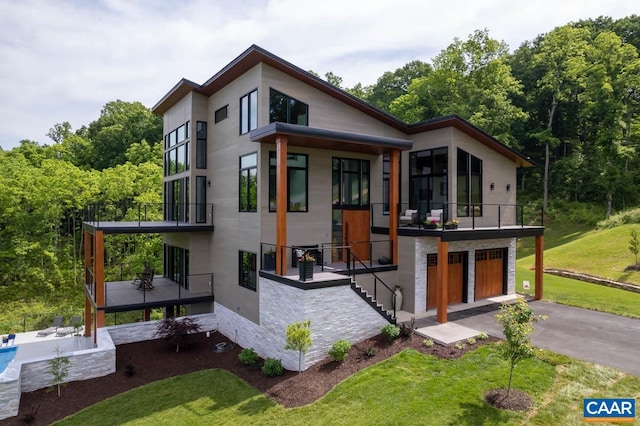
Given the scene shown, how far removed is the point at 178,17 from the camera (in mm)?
11773

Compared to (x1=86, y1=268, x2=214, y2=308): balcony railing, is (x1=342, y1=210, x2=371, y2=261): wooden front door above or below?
above

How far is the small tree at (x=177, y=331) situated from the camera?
1362 cm

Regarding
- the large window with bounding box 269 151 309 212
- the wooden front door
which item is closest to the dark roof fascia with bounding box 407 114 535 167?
the wooden front door

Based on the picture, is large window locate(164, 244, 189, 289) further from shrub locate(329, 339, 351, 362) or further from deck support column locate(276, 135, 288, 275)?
shrub locate(329, 339, 351, 362)

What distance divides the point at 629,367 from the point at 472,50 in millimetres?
30854

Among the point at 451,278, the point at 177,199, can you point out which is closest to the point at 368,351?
the point at 451,278

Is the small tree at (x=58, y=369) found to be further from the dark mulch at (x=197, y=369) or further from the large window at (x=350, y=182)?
the large window at (x=350, y=182)

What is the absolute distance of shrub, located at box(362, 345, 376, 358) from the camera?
10.5 metres

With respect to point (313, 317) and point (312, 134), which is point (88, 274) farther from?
point (312, 134)

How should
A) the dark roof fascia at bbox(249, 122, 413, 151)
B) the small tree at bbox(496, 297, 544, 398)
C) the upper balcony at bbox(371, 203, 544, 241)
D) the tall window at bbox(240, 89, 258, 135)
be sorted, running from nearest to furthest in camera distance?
1. the small tree at bbox(496, 297, 544, 398)
2. the dark roof fascia at bbox(249, 122, 413, 151)
3. the tall window at bbox(240, 89, 258, 135)
4. the upper balcony at bbox(371, 203, 544, 241)

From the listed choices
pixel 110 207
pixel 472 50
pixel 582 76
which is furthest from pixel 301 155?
pixel 582 76

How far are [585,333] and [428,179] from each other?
7695 mm

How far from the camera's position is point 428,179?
16.0m

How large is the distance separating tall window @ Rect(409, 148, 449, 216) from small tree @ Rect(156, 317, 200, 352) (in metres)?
10.1
